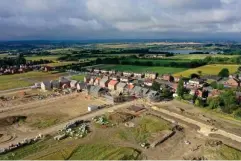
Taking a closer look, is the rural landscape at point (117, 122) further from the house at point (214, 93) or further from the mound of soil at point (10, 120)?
the house at point (214, 93)

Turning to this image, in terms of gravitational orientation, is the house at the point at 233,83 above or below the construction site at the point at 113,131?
above

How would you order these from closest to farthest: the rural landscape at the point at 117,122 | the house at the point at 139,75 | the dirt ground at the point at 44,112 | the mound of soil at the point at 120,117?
the rural landscape at the point at 117,122
the dirt ground at the point at 44,112
the mound of soil at the point at 120,117
the house at the point at 139,75

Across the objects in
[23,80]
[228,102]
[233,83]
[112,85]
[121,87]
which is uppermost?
[228,102]

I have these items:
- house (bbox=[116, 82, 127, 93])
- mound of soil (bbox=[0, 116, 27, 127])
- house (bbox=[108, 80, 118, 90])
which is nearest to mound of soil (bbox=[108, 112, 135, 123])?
mound of soil (bbox=[0, 116, 27, 127])

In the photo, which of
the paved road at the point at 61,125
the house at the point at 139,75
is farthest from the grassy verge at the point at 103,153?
the house at the point at 139,75

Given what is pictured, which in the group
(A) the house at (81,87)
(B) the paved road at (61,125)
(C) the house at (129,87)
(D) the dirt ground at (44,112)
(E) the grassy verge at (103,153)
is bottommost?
(D) the dirt ground at (44,112)

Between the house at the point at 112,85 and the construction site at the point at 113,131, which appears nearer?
the construction site at the point at 113,131

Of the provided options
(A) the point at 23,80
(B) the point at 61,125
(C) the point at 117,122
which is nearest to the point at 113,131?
(C) the point at 117,122

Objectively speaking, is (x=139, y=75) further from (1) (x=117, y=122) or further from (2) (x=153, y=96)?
(1) (x=117, y=122)

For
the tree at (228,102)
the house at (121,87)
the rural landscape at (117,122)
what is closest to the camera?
the rural landscape at (117,122)
